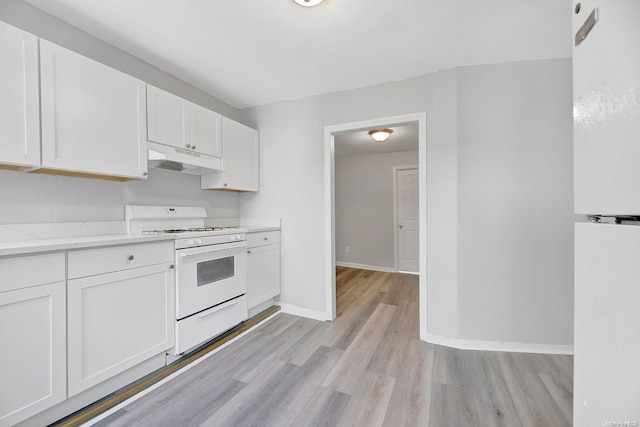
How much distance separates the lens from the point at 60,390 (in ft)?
4.26

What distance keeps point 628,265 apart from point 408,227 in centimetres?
453

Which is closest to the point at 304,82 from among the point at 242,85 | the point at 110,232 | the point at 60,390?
the point at 242,85

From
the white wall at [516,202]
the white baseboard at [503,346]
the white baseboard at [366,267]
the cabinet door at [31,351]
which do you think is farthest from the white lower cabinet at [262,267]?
the white baseboard at [366,267]

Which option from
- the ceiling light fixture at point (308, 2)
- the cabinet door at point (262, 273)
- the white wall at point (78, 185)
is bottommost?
the cabinet door at point (262, 273)

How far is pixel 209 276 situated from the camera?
2.13 metres

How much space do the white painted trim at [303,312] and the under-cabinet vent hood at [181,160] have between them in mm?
1695

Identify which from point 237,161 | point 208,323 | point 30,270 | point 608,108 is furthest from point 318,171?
point 608,108

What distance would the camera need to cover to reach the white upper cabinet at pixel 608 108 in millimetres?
507

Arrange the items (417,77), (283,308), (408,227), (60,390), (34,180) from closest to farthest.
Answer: (60,390) → (34,180) → (417,77) → (283,308) → (408,227)

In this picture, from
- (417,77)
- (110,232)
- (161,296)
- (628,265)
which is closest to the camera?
(628,265)

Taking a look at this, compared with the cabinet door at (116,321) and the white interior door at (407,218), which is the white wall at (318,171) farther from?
the white interior door at (407,218)

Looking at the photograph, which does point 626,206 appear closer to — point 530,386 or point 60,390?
point 530,386

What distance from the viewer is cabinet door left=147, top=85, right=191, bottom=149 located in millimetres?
1955

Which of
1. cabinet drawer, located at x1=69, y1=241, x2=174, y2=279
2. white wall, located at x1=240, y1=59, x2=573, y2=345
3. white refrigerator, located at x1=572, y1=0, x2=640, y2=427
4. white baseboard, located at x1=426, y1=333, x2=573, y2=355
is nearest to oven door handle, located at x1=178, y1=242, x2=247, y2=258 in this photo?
cabinet drawer, located at x1=69, y1=241, x2=174, y2=279
